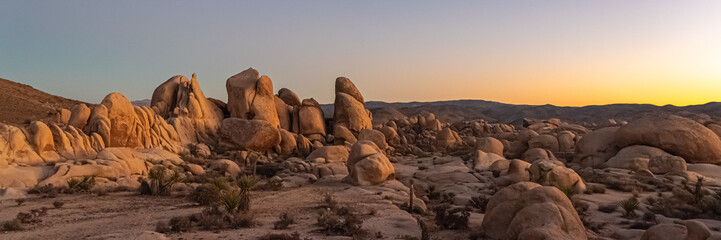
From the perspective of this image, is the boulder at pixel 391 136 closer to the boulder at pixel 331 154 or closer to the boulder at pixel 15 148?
the boulder at pixel 331 154

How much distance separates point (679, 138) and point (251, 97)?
32.7 m

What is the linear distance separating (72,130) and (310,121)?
2105 cm

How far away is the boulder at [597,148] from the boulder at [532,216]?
19029 millimetres

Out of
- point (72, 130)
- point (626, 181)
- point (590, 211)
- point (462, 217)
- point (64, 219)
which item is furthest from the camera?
point (72, 130)

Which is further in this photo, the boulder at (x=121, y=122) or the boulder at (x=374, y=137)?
the boulder at (x=374, y=137)

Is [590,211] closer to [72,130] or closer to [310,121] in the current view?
[72,130]

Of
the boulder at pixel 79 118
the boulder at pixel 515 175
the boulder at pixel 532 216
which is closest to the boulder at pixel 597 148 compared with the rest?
the boulder at pixel 515 175

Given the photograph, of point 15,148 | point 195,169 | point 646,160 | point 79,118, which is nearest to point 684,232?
point 646,160

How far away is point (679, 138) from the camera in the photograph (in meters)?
26.0

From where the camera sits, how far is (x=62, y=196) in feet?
61.9

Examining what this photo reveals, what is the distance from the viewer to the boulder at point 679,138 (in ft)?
84.7

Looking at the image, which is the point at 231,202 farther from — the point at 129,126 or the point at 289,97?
the point at 289,97

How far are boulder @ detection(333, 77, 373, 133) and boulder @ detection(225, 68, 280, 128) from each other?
623 cm

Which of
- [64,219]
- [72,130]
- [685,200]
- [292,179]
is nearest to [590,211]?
[685,200]
